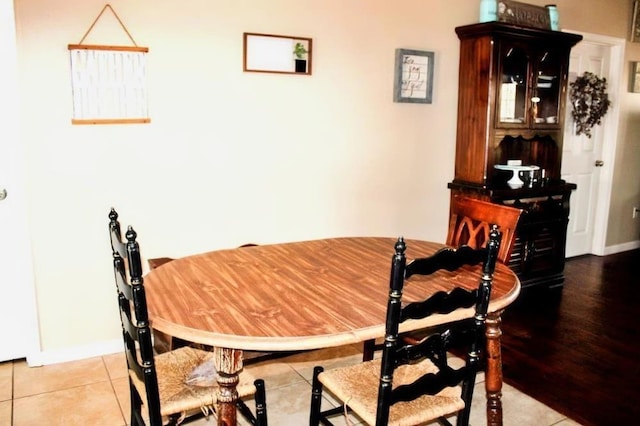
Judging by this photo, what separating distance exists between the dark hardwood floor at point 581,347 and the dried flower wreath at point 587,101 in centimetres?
135

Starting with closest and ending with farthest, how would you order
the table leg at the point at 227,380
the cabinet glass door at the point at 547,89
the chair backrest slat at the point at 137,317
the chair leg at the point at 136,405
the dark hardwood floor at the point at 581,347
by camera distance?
the chair backrest slat at the point at 137,317, the table leg at the point at 227,380, the chair leg at the point at 136,405, the dark hardwood floor at the point at 581,347, the cabinet glass door at the point at 547,89

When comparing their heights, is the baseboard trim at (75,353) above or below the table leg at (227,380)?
below

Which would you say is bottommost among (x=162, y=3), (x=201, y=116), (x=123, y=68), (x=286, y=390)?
(x=286, y=390)

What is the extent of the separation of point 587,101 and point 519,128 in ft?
4.04

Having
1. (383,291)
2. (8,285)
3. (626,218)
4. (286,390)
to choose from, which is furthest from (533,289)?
(8,285)

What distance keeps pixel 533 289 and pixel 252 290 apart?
2.93 metres

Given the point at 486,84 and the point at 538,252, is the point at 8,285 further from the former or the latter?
the point at 538,252

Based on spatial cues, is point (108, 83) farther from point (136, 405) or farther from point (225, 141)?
point (136, 405)

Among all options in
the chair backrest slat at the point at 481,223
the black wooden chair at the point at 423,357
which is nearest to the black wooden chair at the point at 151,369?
the black wooden chair at the point at 423,357

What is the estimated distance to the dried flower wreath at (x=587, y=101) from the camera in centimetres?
466

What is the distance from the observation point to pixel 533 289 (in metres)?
4.07

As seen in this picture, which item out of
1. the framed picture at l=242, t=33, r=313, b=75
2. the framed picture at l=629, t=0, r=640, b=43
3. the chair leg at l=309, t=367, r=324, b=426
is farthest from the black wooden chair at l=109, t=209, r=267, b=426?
the framed picture at l=629, t=0, r=640, b=43

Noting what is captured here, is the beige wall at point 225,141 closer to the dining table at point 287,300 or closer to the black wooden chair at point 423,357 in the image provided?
the dining table at point 287,300

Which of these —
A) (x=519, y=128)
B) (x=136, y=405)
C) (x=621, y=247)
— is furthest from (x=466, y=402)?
(x=621, y=247)
